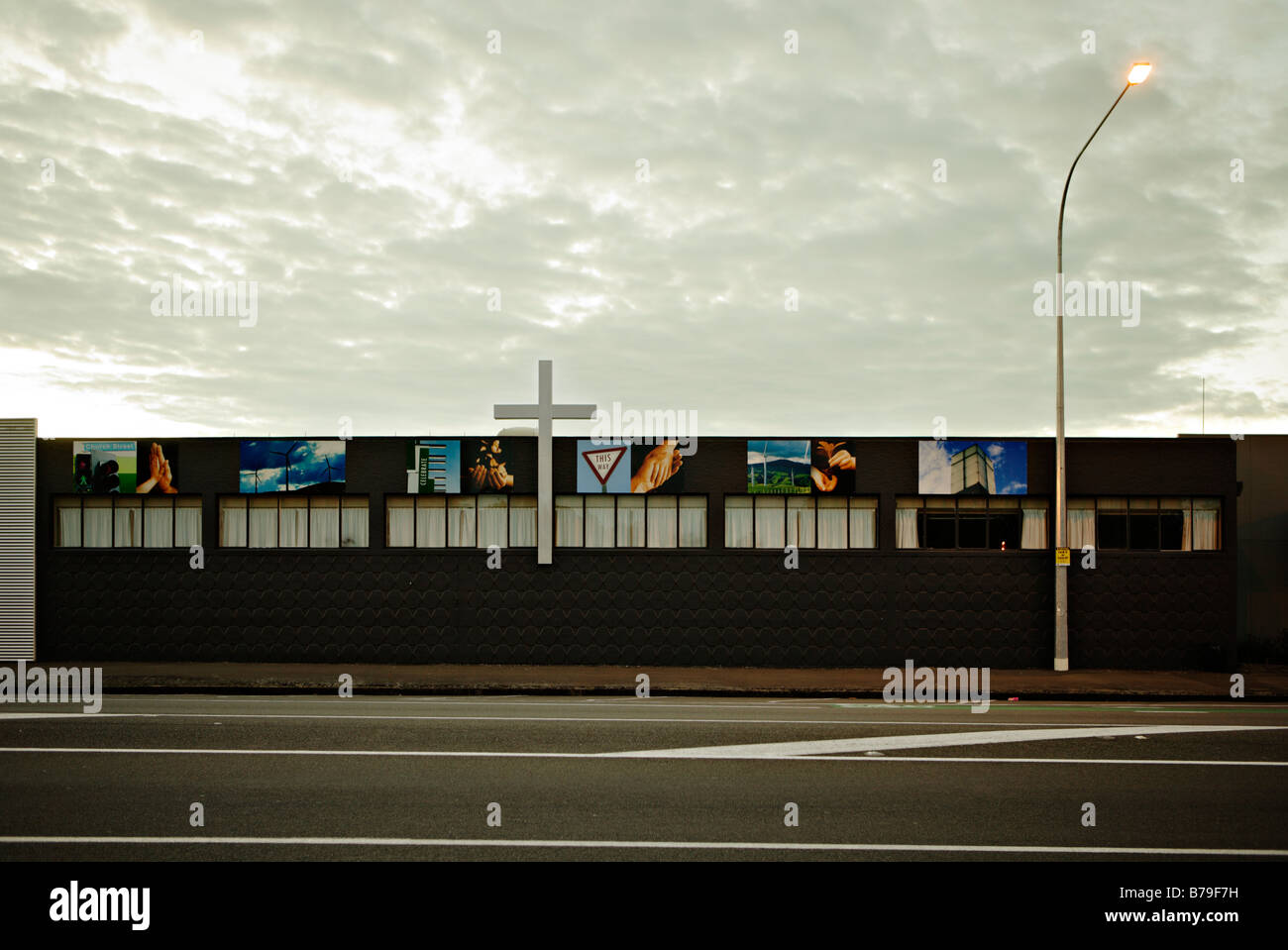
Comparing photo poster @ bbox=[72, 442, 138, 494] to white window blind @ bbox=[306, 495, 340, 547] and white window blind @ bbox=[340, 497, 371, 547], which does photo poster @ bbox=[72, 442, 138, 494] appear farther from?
white window blind @ bbox=[340, 497, 371, 547]

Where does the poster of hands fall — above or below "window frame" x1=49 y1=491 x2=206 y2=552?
above

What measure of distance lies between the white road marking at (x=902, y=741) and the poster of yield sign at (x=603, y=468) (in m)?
9.59

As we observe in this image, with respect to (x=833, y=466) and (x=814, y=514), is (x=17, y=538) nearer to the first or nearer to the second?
(x=814, y=514)

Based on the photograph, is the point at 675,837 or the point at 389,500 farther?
the point at 389,500

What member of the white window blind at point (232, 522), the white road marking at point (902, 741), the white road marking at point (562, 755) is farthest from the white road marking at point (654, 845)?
the white window blind at point (232, 522)

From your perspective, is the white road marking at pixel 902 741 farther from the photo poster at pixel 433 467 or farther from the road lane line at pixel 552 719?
the photo poster at pixel 433 467

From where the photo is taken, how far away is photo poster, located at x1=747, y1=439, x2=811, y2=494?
18578 millimetres

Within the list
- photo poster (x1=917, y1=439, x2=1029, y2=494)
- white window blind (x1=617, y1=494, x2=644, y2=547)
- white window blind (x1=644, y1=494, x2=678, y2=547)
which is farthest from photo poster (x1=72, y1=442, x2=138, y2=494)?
photo poster (x1=917, y1=439, x2=1029, y2=494)

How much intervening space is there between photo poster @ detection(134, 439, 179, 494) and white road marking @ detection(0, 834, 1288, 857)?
1413cm

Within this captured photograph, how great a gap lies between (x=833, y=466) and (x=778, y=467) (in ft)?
3.86
